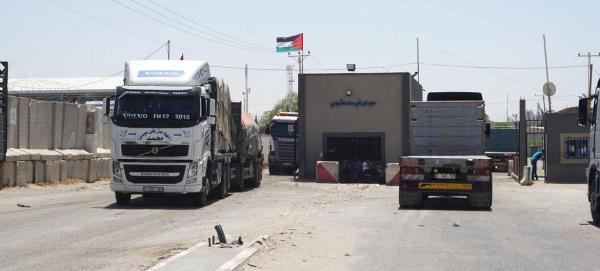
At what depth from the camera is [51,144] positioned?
31.0m

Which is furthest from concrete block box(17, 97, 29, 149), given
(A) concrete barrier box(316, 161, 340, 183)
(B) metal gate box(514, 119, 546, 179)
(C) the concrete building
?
(B) metal gate box(514, 119, 546, 179)

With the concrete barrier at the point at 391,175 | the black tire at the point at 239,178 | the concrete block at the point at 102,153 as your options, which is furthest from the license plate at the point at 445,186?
the concrete block at the point at 102,153

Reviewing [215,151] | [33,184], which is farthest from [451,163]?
[33,184]

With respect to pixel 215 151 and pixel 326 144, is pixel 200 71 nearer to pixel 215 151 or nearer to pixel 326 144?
pixel 215 151

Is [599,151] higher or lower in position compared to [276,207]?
higher

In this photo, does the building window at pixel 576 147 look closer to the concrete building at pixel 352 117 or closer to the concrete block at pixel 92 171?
the concrete building at pixel 352 117

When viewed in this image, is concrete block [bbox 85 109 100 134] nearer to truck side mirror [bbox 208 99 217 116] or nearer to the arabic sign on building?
the arabic sign on building

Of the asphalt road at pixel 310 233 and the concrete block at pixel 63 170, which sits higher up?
the concrete block at pixel 63 170

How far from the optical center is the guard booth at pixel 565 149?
36.0 meters

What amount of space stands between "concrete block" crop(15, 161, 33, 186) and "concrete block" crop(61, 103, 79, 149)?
437 cm

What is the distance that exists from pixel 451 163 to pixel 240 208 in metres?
5.61

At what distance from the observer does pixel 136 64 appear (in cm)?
2138

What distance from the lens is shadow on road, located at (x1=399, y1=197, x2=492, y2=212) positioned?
2073cm

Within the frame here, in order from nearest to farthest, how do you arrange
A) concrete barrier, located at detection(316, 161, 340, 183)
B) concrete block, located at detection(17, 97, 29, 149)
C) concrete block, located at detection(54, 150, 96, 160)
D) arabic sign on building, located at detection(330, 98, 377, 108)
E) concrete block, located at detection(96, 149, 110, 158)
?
concrete block, located at detection(17, 97, 29, 149) → concrete block, located at detection(54, 150, 96, 160) → concrete block, located at detection(96, 149, 110, 158) → concrete barrier, located at detection(316, 161, 340, 183) → arabic sign on building, located at detection(330, 98, 377, 108)
